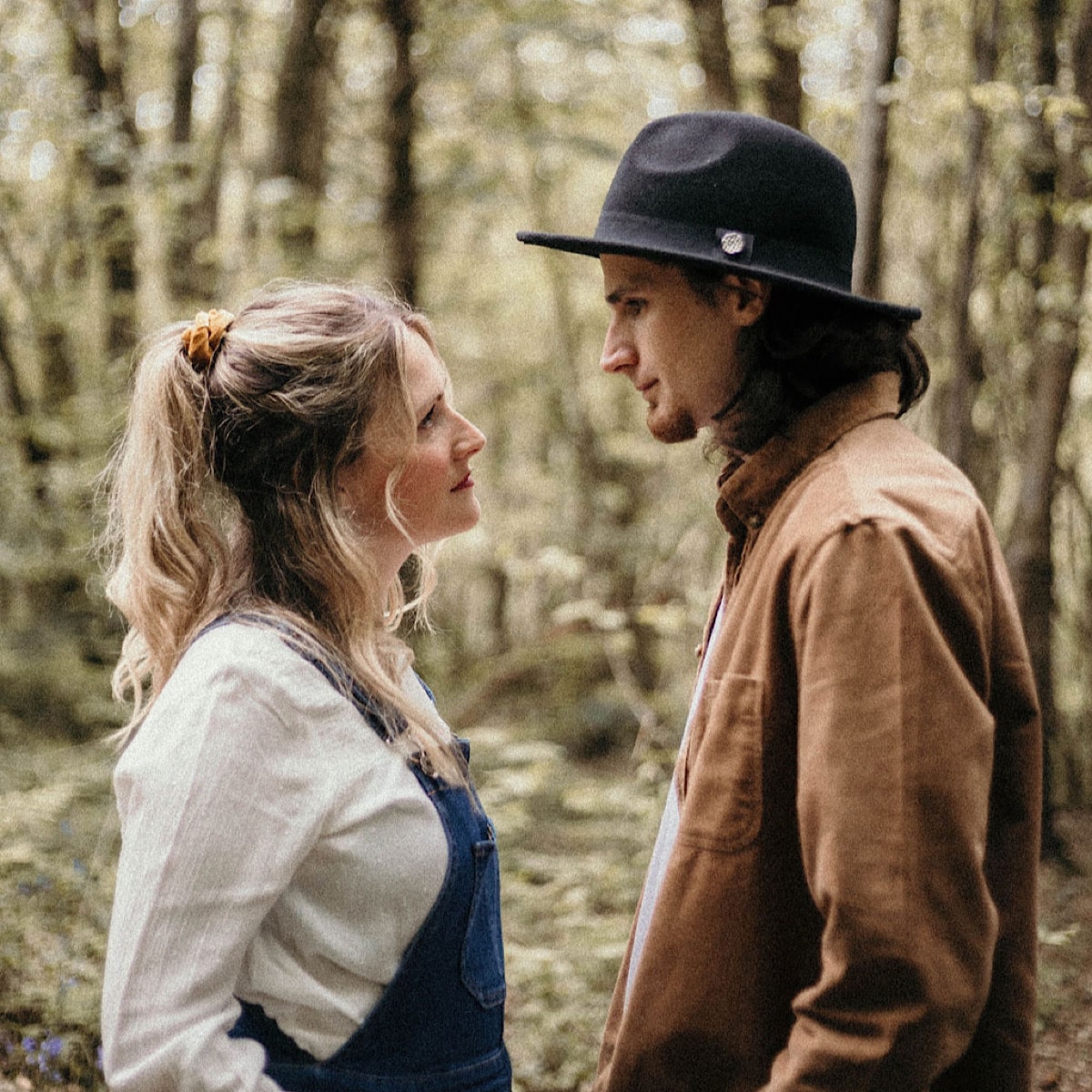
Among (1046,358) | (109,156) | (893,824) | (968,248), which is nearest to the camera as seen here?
(893,824)

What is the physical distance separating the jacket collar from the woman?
1.89 feet

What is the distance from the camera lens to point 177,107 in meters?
8.08

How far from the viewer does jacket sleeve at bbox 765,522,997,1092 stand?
1.39 metres

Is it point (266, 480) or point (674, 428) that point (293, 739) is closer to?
point (266, 480)

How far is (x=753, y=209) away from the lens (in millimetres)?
1742

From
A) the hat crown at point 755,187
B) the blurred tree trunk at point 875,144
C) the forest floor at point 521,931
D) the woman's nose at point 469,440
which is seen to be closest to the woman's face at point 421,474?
the woman's nose at point 469,440

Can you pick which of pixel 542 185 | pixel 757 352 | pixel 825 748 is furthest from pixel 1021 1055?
pixel 542 185

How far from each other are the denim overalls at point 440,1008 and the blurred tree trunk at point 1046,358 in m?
3.99

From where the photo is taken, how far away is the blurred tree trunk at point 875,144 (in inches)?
152

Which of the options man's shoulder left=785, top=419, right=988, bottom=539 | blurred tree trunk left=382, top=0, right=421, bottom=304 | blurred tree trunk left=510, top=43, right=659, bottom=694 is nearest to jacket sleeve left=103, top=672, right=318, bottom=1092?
man's shoulder left=785, top=419, right=988, bottom=539

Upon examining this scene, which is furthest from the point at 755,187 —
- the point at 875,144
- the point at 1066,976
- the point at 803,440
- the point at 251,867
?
the point at 1066,976

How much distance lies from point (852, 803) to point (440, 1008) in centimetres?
82

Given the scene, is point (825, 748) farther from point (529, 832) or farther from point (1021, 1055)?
point (529, 832)

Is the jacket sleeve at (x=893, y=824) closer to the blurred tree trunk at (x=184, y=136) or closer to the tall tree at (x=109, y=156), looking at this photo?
the tall tree at (x=109, y=156)
